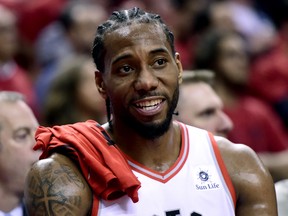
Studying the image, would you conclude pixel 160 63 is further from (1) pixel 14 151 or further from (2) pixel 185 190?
(1) pixel 14 151

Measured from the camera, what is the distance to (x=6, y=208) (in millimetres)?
4051

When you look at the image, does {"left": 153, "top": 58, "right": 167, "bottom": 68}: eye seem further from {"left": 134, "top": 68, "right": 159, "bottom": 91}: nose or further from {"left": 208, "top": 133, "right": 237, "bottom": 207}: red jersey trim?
{"left": 208, "top": 133, "right": 237, "bottom": 207}: red jersey trim

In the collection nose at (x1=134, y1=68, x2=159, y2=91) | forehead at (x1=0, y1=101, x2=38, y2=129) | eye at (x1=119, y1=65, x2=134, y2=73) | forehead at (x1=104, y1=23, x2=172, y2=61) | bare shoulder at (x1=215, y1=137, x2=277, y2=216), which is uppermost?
forehead at (x1=104, y1=23, x2=172, y2=61)

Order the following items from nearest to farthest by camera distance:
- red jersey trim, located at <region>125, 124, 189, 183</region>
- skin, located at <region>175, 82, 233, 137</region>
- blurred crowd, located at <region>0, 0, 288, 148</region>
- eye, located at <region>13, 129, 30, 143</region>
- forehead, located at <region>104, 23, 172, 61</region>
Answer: forehead, located at <region>104, 23, 172, 61</region> < red jersey trim, located at <region>125, 124, 189, 183</region> < eye, located at <region>13, 129, 30, 143</region> < skin, located at <region>175, 82, 233, 137</region> < blurred crowd, located at <region>0, 0, 288, 148</region>

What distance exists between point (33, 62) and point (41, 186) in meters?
4.84

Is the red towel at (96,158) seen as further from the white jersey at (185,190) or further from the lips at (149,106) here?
the lips at (149,106)

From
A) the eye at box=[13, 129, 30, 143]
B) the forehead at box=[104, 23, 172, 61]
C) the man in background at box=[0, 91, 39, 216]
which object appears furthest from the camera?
the eye at box=[13, 129, 30, 143]

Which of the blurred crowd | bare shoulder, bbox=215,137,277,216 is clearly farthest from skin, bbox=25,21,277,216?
the blurred crowd

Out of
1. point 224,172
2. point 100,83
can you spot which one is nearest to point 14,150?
point 100,83

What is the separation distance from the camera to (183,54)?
8.15m

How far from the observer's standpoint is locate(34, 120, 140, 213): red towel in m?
3.21

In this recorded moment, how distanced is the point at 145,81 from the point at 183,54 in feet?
16.3

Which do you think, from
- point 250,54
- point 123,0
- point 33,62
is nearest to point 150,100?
point 33,62

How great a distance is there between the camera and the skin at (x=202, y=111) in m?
4.86
